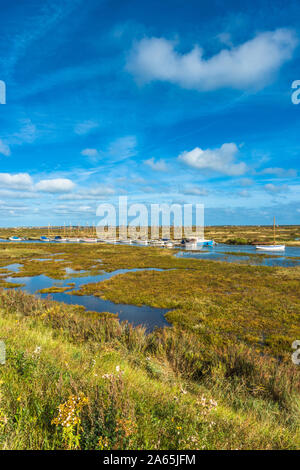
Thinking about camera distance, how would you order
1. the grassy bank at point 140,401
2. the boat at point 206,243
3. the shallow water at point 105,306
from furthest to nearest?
the boat at point 206,243, the shallow water at point 105,306, the grassy bank at point 140,401

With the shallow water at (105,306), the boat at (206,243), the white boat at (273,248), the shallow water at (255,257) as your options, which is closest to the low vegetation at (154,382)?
the shallow water at (105,306)

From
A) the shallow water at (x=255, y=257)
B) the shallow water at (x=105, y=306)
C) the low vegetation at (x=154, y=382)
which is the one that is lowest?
the shallow water at (x=105, y=306)

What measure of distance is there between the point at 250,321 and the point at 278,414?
10.9 m

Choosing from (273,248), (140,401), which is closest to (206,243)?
(273,248)

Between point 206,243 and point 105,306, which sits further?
point 206,243

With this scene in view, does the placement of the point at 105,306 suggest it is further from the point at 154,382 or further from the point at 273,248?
the point at 273,248

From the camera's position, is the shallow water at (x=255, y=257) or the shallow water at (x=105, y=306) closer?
the shallow water at (x=105, y=306)

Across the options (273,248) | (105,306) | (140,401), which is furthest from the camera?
(273,248)

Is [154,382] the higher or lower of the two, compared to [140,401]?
lower

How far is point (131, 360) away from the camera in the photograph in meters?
7.29

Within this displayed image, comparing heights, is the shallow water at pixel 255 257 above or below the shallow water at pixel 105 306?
above

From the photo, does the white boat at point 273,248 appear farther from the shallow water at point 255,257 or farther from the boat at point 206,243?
the boat at point 206,243

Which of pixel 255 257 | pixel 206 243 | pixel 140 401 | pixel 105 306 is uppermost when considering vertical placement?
pixel 140 401
